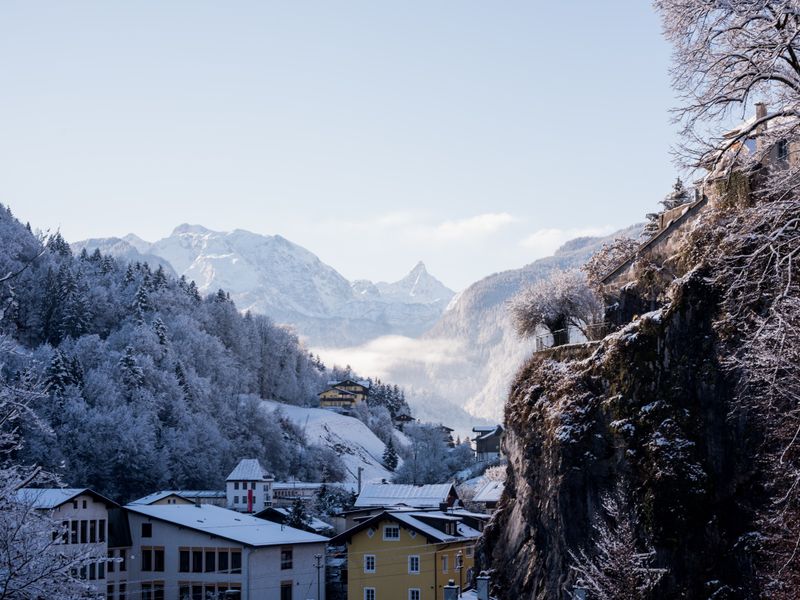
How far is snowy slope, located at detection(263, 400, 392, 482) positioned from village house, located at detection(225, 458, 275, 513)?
38.4 m

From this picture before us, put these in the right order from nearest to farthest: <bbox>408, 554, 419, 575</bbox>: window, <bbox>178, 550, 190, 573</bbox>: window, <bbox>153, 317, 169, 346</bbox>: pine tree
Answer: <bbox>408, 554, 419, 575</bbox>: window → <bbox>178, 550, 190, 573</bbox>: window → <bbox>153, 317, 169, 346</bbox>: pine tree

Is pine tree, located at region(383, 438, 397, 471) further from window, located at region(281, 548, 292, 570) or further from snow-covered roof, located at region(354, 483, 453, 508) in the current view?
window, located at region(281, 548, 292, 570)

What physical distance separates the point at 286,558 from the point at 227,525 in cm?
482

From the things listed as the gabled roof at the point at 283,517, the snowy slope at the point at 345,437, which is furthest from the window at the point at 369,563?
the snowy slope at the point at 345,437

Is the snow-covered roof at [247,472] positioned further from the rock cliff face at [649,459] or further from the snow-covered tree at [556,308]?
the rock cliff face at [649,459]

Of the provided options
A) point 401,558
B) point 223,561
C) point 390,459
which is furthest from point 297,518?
point 390,459

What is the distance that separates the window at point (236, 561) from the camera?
6294 cm

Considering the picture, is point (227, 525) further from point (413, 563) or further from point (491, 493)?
point (491, 493)

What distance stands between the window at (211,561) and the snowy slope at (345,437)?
75.6 m

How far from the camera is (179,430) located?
113250 mm

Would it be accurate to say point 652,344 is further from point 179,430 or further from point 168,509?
point 179,430

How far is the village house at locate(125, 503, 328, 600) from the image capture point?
63.1m

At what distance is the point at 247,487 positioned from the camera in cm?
10069

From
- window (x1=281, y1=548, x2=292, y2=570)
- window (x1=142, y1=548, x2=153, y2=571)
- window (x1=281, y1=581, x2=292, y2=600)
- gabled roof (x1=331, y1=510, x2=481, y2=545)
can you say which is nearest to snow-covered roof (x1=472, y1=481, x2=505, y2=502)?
gabled roof (x1=331, y1=510, x2=481, y2=545)
